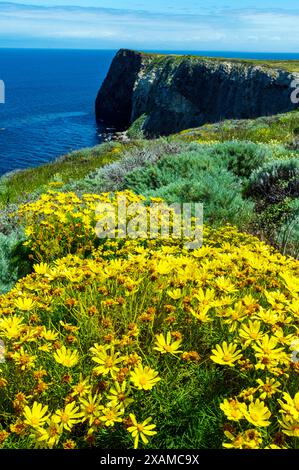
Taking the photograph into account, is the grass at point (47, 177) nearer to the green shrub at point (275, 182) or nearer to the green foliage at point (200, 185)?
the green foliage at point (200, 185)

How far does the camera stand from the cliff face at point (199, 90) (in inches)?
1901

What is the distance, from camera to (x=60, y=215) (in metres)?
5.59

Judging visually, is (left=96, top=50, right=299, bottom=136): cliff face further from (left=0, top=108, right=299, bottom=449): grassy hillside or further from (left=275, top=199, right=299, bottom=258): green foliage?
(left=0, top=108, right=299, bottom=449): grassy hillside

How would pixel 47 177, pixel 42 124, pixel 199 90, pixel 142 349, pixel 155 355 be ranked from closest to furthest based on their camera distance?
pixel 155 355
pixel 142 349
pixel 47 177
pixel 199 90
pixel 42 124

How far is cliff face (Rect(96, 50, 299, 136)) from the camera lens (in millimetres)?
48281

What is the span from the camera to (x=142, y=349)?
9.34 ft

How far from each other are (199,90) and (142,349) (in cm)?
5945

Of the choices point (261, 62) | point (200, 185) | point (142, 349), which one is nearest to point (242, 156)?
point (200, 185)

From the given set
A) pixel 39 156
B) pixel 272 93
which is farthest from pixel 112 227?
pixel 39 156

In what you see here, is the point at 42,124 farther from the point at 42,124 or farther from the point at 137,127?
the point at 137,127

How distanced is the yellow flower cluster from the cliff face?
43.8 meters

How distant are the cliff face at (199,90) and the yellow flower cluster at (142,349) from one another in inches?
1725

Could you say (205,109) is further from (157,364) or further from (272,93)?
(157,364)
